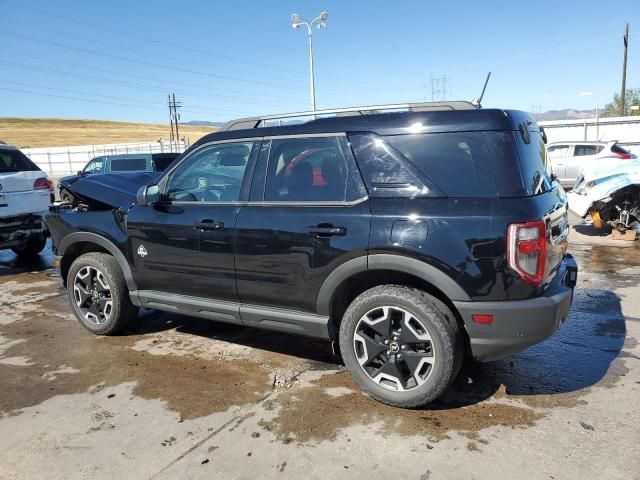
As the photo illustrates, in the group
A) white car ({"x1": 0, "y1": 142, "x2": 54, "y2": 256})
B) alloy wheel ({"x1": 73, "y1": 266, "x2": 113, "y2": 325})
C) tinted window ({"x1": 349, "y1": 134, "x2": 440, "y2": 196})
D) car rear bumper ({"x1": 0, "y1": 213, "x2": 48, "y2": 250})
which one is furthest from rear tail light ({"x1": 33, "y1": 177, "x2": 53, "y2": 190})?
tinted window ({"x1": 349, "y1": 134, "x2": 440, "y2": 196})

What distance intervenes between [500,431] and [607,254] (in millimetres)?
5856

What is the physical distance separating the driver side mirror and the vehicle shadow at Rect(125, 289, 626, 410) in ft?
4.49

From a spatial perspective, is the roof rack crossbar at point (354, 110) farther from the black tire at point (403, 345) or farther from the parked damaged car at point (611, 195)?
the parked damaged car at point (611, 195)

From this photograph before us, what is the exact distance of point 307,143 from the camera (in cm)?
362

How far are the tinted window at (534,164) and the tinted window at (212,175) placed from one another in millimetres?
1924

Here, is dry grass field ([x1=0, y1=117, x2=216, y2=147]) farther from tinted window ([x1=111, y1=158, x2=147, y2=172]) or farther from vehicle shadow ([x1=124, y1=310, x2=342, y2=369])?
vehicle shadow ([x1=124, y1=310, x2=342, y2=369])

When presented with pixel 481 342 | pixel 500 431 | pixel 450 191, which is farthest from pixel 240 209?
pixel 500 431

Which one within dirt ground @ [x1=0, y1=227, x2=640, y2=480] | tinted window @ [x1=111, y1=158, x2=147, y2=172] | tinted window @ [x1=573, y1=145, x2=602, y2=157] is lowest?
dirt ground @ [x1=0, y1=227, x2=640, y2=480]

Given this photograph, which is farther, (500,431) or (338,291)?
(338,291)

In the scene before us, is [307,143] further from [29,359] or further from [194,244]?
[29,359]

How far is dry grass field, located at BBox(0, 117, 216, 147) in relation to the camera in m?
69.3

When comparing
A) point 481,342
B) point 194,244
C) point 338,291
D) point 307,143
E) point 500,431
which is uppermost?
point 307,143

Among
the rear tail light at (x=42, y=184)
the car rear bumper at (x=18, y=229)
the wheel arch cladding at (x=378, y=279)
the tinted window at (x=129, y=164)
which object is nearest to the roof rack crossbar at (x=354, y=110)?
the wheel arch cladding at (x=378, y=279)

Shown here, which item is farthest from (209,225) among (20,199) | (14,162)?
(14,162)
